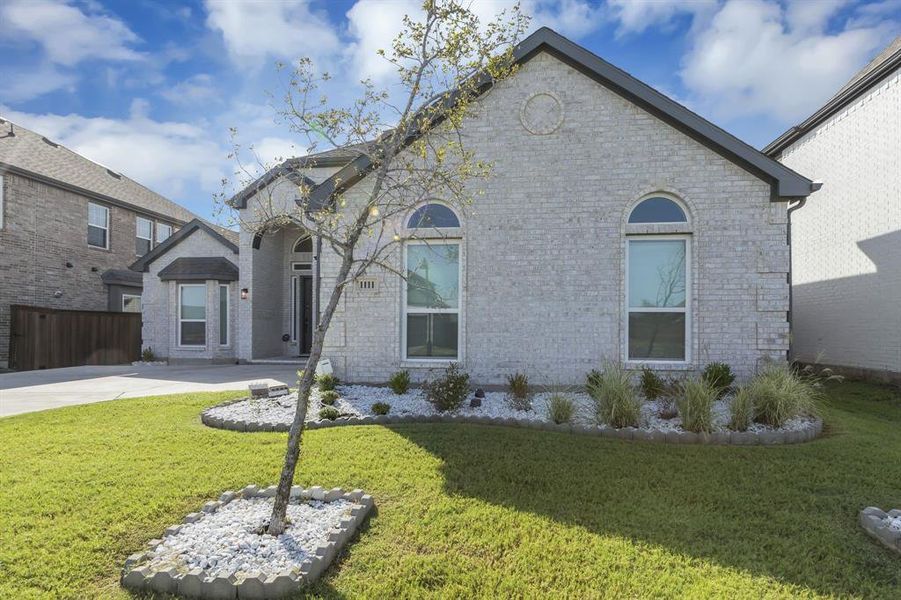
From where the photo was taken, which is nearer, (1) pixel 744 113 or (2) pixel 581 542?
(2) pixel 581 542

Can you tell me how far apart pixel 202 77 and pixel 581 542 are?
9117mm

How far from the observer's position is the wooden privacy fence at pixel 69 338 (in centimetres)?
1444

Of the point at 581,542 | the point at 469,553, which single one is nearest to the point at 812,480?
the point at 581,542

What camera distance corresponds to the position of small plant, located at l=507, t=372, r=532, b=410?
7.32 meters

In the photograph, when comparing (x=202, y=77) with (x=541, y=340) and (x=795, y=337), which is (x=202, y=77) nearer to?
(x=541, y=340)

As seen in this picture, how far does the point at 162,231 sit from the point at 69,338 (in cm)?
718

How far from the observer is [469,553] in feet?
11.1

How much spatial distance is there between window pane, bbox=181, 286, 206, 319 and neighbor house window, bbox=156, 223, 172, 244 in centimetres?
663

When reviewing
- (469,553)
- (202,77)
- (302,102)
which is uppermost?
(202,77)

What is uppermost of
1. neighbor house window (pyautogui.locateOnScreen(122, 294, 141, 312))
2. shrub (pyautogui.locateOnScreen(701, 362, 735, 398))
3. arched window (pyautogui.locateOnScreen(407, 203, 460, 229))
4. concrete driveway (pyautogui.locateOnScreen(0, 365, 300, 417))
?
arched window (pyautogui.locateOnScreen(407, 203, 460, 229))

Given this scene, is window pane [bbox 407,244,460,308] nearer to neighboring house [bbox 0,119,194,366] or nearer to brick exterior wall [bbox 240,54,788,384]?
brick exterior wall [bbox 240,54,788,384]

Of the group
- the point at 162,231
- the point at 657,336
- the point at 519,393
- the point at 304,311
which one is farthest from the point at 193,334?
the point at 657,336

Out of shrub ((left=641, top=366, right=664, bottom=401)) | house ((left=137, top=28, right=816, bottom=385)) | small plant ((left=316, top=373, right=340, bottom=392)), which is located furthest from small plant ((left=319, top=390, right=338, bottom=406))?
shrub ((left=641, top=366, right=664, bottom=401))

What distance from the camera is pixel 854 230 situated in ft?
37.4
